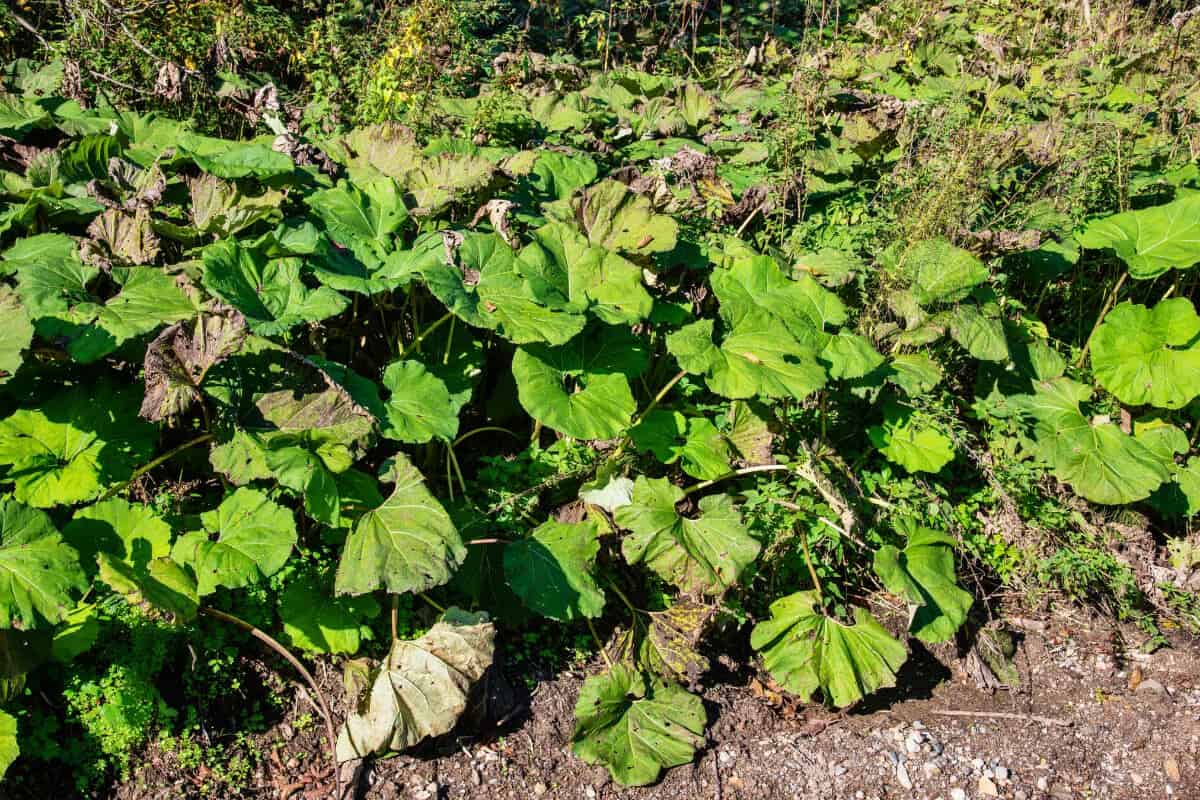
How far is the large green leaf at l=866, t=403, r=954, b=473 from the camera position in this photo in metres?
4.02

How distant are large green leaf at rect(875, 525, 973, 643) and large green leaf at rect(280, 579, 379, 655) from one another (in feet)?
6.02

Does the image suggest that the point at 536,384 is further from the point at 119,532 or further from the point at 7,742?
the point at 7,742

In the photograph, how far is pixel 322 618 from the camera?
3.12 meters

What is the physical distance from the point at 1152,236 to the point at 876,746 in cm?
299

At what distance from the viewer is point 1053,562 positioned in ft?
13.5

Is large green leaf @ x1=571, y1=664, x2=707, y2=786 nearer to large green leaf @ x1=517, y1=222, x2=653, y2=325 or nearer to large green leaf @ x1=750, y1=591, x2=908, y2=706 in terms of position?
large green leaf @ x1=750, y1=591, x2=908, y2=706

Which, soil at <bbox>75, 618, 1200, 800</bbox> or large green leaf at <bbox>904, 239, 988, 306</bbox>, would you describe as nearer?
soil at <bbox>75, 618, 1200, 800</bbox>

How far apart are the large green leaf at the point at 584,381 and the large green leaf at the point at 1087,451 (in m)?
1.98

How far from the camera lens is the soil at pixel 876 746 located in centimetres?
306

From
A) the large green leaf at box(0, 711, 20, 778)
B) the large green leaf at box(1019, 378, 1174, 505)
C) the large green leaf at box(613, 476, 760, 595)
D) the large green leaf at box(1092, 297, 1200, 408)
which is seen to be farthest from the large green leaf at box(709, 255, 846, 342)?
the large green leaf at box(0, 711, 20, 778)

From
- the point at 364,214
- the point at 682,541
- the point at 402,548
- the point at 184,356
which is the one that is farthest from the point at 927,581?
the point at 184,356

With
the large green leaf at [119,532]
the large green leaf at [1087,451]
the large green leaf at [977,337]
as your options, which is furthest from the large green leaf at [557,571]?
the large green leaf at [1087,451]

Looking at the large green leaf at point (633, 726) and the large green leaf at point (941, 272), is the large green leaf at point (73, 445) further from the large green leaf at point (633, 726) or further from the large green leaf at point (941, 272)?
the large green leaf at point (941, 272)

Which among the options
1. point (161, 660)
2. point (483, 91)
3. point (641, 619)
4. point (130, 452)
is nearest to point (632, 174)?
point (483, 91)
